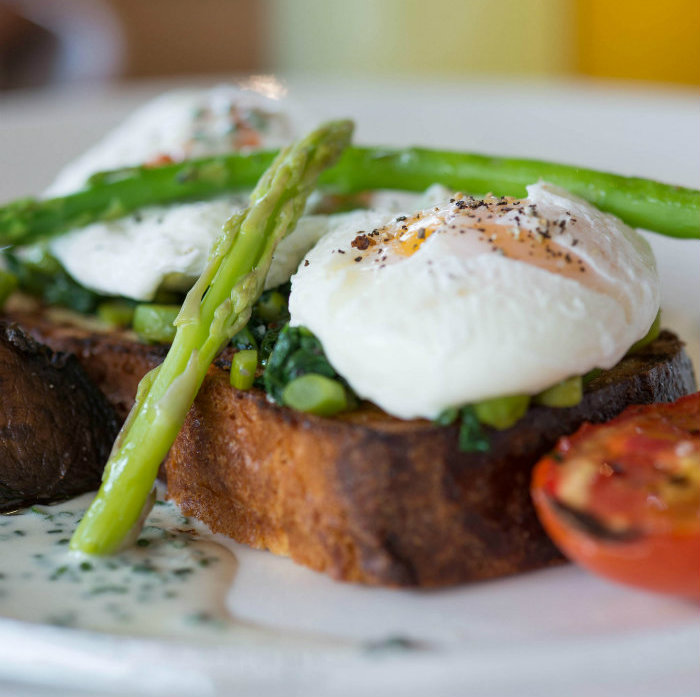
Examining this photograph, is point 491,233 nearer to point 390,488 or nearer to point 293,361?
point 293,361

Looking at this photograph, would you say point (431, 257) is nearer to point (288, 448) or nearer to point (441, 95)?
point (288, 448)

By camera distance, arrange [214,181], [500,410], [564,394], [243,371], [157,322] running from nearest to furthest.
A: 1. [500,410]
2. [564,394]
3. [243,371]
4. [157,322]
5. [214,181]

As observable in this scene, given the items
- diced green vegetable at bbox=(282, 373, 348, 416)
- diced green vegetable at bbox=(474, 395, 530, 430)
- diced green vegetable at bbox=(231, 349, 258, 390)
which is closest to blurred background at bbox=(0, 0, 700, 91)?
diced green vegetable at bbox=(231, 349, 258, 390)

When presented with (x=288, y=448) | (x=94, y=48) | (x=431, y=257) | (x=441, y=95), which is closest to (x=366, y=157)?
(x=431, y=257)

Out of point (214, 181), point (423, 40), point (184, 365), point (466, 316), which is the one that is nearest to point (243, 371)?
point (184, 365)

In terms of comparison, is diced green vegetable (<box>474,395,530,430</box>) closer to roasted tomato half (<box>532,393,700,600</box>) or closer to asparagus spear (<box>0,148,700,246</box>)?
roasted tomato half (<box>532,393,700,600</box>)

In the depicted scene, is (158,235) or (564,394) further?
(158,235)
